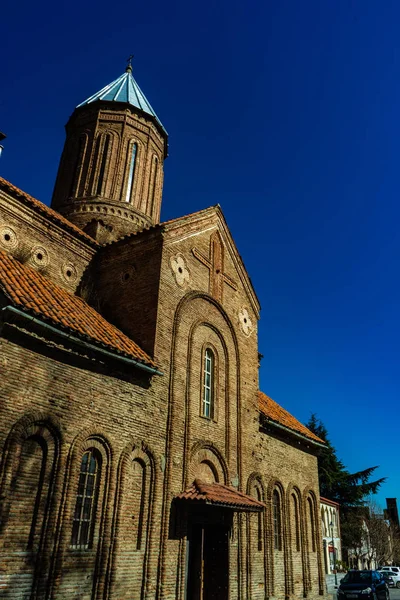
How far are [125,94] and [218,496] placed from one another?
16.7m

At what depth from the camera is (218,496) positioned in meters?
11.6

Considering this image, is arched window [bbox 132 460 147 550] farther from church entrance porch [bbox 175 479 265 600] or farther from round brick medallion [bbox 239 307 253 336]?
round brick medallion [bbox 239 307 253 336]

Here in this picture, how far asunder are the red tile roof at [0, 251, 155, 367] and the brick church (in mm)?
56

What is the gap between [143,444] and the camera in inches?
426

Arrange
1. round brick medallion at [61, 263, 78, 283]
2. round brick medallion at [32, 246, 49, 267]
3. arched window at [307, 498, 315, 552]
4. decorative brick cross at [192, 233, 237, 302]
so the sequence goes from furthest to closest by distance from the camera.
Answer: arched window at [307, 498, 315, 552], decorative brick cross at [192, 233, 237, 302], round brick medallion at [61, 263, 78, 283], round brick medallion at [32, 246, 49, 267]

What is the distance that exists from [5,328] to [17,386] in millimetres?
1066

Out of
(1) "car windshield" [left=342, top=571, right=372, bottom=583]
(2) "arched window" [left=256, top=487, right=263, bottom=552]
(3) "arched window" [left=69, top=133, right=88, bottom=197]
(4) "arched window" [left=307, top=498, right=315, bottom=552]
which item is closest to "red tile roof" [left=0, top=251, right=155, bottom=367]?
(2) "arched window" [left=256, top=487, right=263, bottom=552]

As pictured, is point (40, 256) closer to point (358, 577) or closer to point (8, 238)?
point (8, 238)

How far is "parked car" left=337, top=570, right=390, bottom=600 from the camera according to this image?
620 inches

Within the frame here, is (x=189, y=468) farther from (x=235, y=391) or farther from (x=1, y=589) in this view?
(x=1, y=589)

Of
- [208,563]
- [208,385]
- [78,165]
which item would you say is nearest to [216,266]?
[208,385]

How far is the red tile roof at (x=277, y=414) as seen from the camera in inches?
661

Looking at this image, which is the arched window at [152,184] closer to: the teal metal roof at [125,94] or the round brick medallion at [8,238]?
the teal metal roof at [125,94]

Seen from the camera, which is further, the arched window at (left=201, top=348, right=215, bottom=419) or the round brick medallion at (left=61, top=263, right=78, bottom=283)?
the arched window at (left=201, top=348, right=215, bottom=419)
